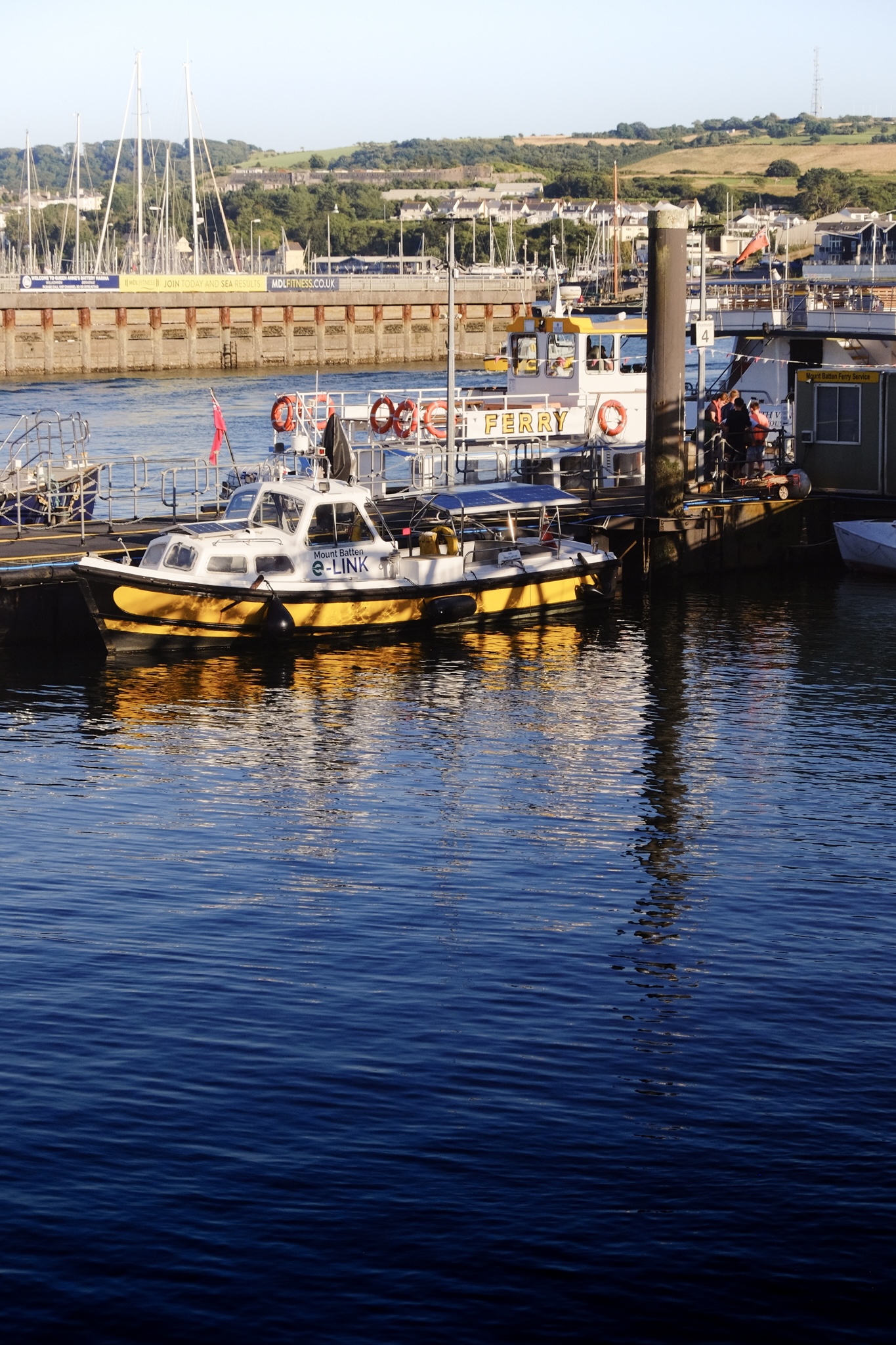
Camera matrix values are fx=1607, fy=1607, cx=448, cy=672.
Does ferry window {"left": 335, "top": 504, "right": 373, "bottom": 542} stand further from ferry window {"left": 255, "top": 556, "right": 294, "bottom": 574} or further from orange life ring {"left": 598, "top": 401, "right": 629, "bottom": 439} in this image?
orange life ring {"left": 598, "top": 401, "right": 629, "bottom": 439}

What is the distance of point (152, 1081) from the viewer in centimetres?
1355

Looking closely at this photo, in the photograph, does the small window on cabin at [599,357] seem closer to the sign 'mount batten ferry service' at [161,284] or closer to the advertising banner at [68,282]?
the sign 'mount batten ferry service' at [161,284]

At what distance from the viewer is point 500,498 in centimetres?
3428

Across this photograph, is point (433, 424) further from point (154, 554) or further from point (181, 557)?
point (181, 557)

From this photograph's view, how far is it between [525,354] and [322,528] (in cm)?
1508

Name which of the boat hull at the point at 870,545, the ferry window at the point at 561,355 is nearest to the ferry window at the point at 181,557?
the ferry window at the point at 561,355

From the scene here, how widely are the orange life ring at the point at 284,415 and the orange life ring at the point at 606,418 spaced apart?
794cm

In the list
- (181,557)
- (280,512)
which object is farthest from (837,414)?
(181,557)

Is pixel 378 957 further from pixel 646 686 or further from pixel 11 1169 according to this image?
pixel 646 686

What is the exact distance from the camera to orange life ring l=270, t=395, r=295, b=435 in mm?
40406

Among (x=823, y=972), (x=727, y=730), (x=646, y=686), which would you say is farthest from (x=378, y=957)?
(x=646, y=686)

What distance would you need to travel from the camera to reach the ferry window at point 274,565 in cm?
3039

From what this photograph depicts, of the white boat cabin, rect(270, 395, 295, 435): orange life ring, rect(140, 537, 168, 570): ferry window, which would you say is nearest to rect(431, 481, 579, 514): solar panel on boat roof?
rect(140, 537, 168, 570): ferry window

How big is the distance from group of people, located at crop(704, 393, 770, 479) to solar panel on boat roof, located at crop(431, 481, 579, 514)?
6994mm
